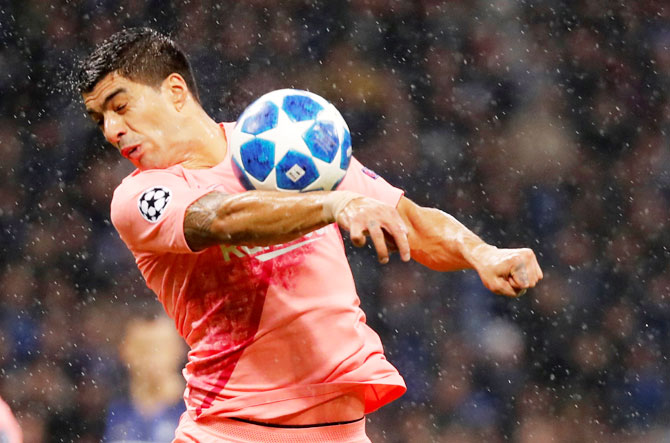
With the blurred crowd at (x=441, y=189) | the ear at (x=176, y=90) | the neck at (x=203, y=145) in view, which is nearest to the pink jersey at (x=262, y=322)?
the neck at (x=203, y=145)

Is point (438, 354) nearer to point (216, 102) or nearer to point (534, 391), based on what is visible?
point (534, 391)

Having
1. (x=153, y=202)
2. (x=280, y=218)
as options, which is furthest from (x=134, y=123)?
(x=280, y=218)

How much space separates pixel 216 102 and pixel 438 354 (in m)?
2.17

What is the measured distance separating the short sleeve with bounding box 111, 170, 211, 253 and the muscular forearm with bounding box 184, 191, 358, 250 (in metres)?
0.04

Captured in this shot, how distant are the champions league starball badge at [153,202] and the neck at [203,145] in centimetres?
38

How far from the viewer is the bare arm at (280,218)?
78.5 inches

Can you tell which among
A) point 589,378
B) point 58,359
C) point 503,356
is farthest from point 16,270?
point 589,378

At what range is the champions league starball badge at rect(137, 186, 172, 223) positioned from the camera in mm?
2414

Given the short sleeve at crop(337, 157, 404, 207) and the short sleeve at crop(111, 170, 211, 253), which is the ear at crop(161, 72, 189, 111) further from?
the short sleeve at crop(337, 157, 404, 207)

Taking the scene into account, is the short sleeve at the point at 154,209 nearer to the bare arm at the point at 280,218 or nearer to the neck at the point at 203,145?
the bare arm at the point at 280,218

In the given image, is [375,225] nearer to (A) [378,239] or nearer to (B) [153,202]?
(A) [378,239]

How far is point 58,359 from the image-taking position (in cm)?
589

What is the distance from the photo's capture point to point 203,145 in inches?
115

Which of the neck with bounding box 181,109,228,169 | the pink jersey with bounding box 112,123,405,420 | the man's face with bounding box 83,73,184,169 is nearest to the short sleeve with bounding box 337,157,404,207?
the pink jersey with bounding box 112,123,405,420
